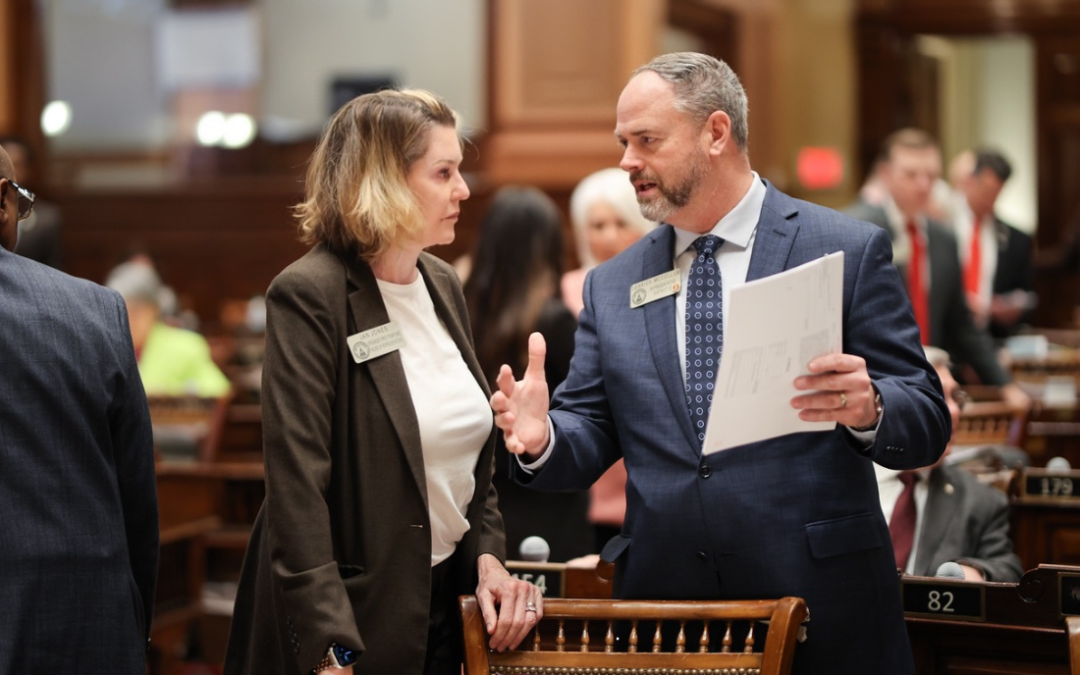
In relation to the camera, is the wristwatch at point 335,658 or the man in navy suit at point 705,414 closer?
the wristwatch at point 335,658

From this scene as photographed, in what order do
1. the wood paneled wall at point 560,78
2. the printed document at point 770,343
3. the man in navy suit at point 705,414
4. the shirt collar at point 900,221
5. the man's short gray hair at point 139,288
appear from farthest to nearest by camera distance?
1. the wood paneled wall at point 560,78
2. the man's short gray hair at point 139,288
3. the shirt collar at point 900,221
4. the man in navy suit at point 705,414
5. the printed document at point 770,343

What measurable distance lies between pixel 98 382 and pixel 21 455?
0.16m

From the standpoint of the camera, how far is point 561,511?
11.1 feet

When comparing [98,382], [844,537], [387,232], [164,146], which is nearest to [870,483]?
[844,537]

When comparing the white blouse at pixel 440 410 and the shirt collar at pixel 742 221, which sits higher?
the shirt collar at pixel 742 221

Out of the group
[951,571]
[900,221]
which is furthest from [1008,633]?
[900,221]

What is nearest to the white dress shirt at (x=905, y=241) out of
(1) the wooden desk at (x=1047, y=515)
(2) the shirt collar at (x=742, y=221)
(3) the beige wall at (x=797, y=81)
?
(1) the wooden desk at (x=1047, y=515)

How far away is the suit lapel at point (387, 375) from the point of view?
7.04 ft

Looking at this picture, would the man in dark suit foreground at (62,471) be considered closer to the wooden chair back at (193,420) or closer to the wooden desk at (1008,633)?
the wooden desk at (1008,633)

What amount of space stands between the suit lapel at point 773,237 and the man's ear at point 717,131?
12 centimetres

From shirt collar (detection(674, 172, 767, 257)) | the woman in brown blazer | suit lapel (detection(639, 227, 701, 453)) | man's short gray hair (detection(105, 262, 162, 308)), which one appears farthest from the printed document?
man's short gray hair (detection(105, 262, 162, 308))

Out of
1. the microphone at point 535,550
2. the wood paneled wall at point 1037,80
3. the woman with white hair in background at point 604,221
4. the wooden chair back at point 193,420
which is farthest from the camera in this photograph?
the wood paneled wall at point 1037,80

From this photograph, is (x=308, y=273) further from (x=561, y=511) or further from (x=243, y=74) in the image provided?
(x=243, y=74)

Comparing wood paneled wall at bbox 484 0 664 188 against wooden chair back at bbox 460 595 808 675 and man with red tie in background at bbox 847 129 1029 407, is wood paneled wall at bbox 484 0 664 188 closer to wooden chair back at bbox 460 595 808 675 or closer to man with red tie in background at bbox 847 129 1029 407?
man with red tie in background at bbox 847 129 1029 407
